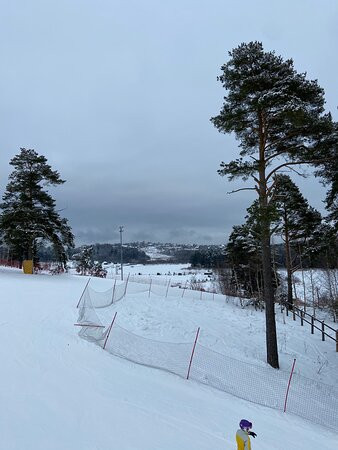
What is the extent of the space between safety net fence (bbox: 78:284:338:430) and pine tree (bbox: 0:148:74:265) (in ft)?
61.6

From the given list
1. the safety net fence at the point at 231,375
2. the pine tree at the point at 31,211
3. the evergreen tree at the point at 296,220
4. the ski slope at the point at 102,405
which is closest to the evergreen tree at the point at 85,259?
the pine tree at the point at 31,211

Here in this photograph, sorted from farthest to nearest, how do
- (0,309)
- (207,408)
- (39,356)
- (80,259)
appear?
(80,259)
(0,309)
(39,356)
(207,408)

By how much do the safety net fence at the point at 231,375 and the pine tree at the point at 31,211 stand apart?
18779mm

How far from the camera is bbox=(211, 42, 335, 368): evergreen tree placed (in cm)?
1282

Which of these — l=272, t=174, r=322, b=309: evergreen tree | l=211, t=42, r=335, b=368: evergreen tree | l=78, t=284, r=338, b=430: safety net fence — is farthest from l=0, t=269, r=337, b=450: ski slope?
l=272, t=174, r=322, b=309: evergreen tree

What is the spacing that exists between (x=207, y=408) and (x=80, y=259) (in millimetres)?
62232

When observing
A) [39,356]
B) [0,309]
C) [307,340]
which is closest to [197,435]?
[39,356]

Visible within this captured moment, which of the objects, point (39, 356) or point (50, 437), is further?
point (39, 356)

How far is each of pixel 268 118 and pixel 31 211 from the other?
2183 cm

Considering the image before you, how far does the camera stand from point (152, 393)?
8.57 meters

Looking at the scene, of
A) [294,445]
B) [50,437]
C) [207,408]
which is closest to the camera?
[50,437]

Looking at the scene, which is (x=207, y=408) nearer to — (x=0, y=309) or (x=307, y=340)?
(x=0, y=309)

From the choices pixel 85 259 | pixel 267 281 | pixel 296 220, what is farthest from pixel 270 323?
pixel 85 259

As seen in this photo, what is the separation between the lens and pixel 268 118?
1390 cm
